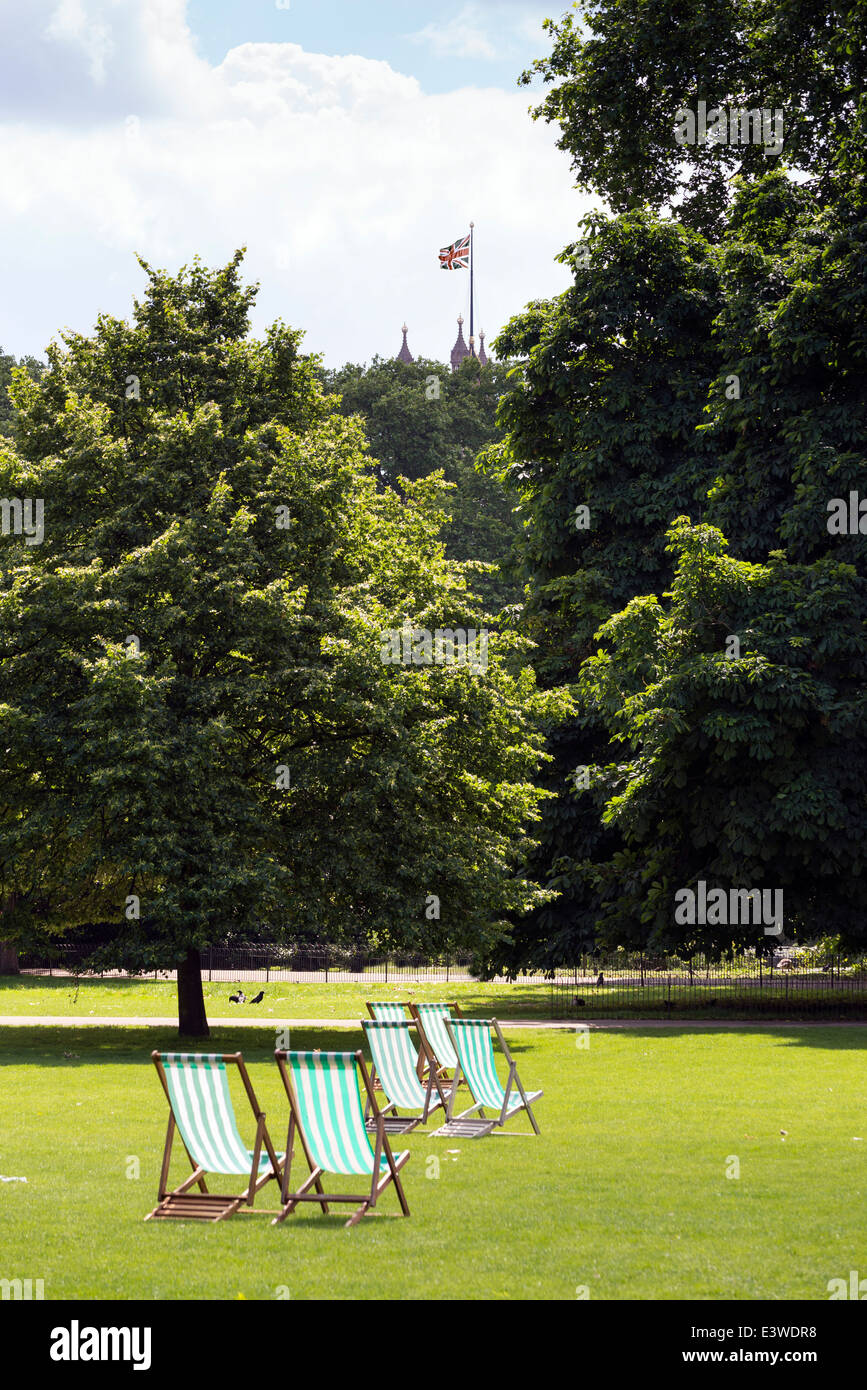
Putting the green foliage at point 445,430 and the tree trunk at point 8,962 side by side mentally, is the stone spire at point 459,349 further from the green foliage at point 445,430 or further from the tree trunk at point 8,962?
the tree trunk at point 8,962

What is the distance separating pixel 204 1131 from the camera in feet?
32.1

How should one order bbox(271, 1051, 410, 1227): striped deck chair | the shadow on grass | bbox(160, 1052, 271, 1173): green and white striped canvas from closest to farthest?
bbox(271, 1051, 410, 1227): striped deck chair → bbox(160, 1052, 271, 1173): green and white striped canvas → the shadow on grass

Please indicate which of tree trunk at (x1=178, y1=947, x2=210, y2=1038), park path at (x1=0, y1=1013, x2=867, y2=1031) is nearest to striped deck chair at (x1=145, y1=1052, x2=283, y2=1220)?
tree trunk at (x1=178, y1=947, x2=210, y2=1038)

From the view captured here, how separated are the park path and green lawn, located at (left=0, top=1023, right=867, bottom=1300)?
908 cm

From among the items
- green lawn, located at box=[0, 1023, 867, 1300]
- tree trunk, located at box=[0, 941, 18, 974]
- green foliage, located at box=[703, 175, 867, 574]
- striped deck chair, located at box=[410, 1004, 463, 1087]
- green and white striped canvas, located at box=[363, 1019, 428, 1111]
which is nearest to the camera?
green lawn, located at box=[0, 1023, 867, 1300]

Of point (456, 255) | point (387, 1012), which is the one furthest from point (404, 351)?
point (387, 1012)

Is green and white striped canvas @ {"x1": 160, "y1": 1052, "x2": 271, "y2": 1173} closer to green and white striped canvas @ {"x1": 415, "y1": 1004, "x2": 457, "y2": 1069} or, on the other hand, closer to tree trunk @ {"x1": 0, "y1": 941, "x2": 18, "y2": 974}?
green and white striped canvas @ {"x1": 415, "y1": 1004, "x2": 457, "y2": 1069}

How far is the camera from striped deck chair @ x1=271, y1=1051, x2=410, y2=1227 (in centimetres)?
958

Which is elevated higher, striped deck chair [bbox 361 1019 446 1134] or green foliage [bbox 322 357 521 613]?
green foliage [bbox 322 357 521 613]

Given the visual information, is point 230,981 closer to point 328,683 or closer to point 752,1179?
point 328,683

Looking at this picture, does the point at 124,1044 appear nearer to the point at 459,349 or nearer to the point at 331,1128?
the point at 331,1128
